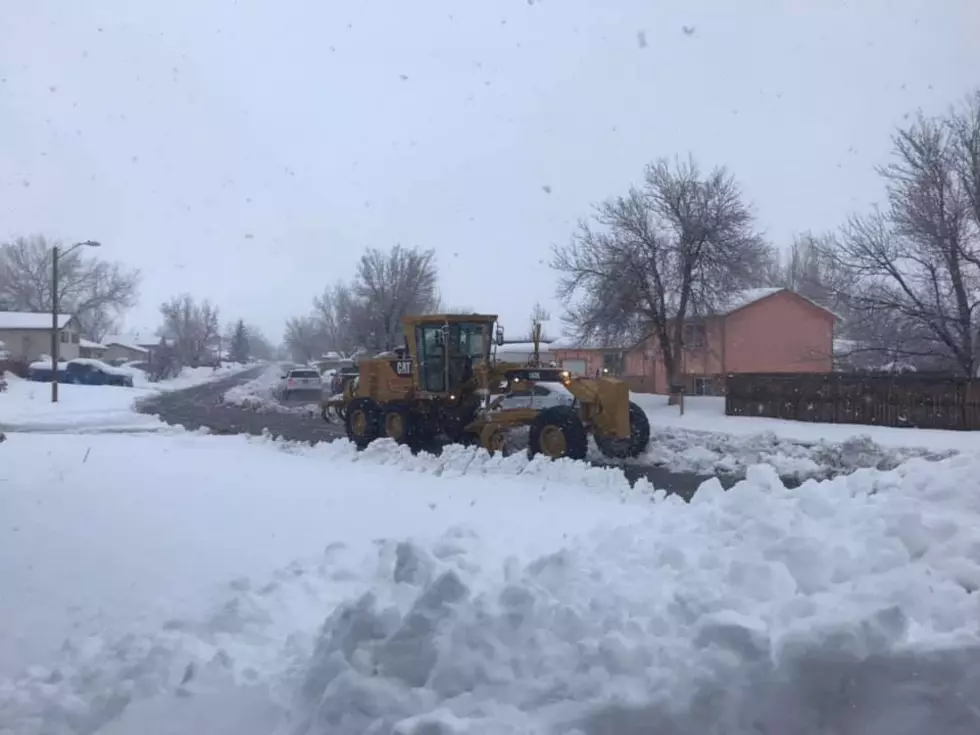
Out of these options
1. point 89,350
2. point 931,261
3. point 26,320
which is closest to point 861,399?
point 931,261

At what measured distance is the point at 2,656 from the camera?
5.35 metres

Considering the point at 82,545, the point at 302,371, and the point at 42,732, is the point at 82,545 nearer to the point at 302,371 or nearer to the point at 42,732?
the point at 42,732

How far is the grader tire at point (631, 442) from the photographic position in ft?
55.5

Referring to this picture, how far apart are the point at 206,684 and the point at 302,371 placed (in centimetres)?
3849

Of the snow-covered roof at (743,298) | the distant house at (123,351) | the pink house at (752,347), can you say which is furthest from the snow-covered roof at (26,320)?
the snow-covered roof at (743,298)

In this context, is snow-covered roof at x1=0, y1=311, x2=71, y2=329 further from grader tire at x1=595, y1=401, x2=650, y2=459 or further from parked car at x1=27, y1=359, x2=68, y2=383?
grader tire at x1=595, y1=401, x2=650, y2=459

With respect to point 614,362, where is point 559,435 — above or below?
below

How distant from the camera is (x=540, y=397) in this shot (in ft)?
55.9

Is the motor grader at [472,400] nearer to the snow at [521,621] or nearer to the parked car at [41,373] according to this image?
the snow at [521,621]

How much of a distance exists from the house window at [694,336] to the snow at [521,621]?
88.0ft

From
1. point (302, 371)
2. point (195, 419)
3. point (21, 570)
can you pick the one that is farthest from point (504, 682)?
point (302, 371)

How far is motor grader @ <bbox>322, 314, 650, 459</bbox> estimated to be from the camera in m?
16.4

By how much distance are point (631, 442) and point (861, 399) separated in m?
11.4

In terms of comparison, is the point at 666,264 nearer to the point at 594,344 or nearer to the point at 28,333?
the point at 594,344
